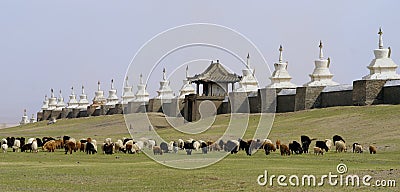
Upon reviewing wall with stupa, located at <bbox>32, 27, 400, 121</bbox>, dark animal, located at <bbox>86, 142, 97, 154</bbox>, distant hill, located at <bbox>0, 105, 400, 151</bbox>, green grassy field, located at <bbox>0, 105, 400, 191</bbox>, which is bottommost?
green grassy field, located at <bbox>0, 105, 400, 191</bbox>

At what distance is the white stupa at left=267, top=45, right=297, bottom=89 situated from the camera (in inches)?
3137

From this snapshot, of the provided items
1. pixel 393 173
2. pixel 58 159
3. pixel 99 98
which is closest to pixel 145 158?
pixel 58 159

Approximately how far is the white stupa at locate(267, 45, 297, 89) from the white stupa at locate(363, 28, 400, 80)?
556 inches

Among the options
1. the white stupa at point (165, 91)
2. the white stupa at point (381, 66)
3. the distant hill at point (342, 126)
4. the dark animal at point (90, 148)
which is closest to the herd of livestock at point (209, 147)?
the dark animal at point (90, 148)

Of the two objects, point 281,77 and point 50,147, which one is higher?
point 281,77

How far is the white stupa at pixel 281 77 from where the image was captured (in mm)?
79688

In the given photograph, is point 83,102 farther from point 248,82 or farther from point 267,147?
point 267,147

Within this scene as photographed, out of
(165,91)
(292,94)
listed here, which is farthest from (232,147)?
(165,91)

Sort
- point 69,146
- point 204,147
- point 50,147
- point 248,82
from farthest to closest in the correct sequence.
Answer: point 248,82
point 50,147
point 69,146
point 204,147

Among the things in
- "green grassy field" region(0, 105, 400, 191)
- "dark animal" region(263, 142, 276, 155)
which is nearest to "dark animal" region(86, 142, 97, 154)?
"green grassy field" region(0, 105, 400, 191)

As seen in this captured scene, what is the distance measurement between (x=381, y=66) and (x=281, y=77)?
16945 millimetres

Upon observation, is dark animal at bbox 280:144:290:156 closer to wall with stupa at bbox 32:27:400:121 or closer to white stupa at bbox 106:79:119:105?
wall with stupa at bbox 32:27:400:121

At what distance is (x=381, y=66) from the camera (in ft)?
215

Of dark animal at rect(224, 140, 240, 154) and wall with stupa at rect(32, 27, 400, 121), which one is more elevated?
wall with stupa at rect(32, 27, 400, 121)
